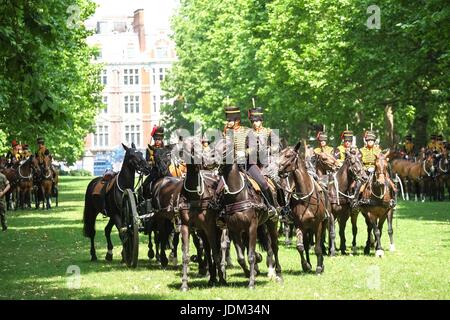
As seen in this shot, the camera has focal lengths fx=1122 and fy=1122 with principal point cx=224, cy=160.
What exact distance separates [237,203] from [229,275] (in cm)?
256

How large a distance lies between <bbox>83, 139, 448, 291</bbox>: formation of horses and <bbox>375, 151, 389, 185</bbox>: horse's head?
0.02 meters

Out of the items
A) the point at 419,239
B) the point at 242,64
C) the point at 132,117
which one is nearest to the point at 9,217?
the point at 419,239

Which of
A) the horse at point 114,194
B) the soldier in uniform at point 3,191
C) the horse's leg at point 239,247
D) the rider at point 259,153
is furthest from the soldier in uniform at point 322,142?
the soldier in uniform at point 3,191

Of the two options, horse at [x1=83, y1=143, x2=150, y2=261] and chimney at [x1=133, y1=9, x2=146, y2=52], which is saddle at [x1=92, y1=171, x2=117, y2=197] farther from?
chimney at [x1=133, y1=9, x2=146, y2=52]

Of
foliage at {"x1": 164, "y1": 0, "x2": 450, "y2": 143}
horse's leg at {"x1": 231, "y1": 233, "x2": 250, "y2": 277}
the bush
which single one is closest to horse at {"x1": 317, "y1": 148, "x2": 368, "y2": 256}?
horse's leg at {"x1": 231, "y1": 233, "x2": 250, "y2": 277}

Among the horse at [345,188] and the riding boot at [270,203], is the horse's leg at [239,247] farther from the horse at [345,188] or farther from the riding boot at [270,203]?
the horse at [345,188]

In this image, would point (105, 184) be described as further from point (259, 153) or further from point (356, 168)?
point (259, 153)

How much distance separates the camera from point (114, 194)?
21953 millimetres

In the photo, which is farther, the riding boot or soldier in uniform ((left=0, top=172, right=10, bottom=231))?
soldier in uniform ((left=0, top=172, right=10, bottom=231))

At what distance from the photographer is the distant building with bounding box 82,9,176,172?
468 ft

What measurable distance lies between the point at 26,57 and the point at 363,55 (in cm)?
2622

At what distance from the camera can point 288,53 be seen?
180ft

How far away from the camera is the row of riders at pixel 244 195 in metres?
17.2

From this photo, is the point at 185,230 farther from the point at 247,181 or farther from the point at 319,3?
the point at 319,3
